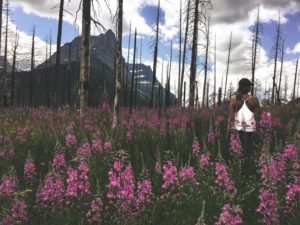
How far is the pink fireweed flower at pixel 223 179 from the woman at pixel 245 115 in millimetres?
2617

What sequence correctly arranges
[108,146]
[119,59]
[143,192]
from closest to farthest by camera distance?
[143,192]
[108,146]
[119,59]

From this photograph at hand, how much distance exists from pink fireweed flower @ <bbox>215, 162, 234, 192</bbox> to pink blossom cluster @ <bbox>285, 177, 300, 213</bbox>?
0.75 meters

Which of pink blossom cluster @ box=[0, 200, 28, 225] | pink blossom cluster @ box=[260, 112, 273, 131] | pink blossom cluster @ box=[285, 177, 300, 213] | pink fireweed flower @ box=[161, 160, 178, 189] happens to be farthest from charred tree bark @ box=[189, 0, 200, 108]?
pink blossom cluster @ box=[0, 200, 28, 225]

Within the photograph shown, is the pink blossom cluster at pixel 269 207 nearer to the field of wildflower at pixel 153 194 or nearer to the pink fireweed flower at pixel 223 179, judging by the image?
the field of wildflower at pixel 153 194

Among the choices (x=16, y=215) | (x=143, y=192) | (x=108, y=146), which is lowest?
(x=16, y=215)

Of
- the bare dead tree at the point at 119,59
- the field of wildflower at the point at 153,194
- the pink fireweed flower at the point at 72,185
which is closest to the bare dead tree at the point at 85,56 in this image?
the bare dead tree at the point at 119,59

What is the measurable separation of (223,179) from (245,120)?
2.85m

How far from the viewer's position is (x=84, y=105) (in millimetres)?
12984

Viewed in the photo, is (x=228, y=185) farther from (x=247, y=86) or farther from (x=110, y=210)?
(x=247, y=86)

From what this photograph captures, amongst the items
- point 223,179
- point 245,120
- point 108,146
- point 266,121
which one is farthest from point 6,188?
point 266,121

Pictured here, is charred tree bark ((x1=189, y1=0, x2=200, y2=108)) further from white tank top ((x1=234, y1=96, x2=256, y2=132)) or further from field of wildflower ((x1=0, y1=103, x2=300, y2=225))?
field of wildflower ((x1=0, y1=103, x2=300, y2=225))

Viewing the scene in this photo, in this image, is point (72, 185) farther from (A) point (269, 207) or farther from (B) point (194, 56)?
(B) point (194, 56)

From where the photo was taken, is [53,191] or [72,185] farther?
[53,191]

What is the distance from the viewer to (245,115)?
7.82 m
